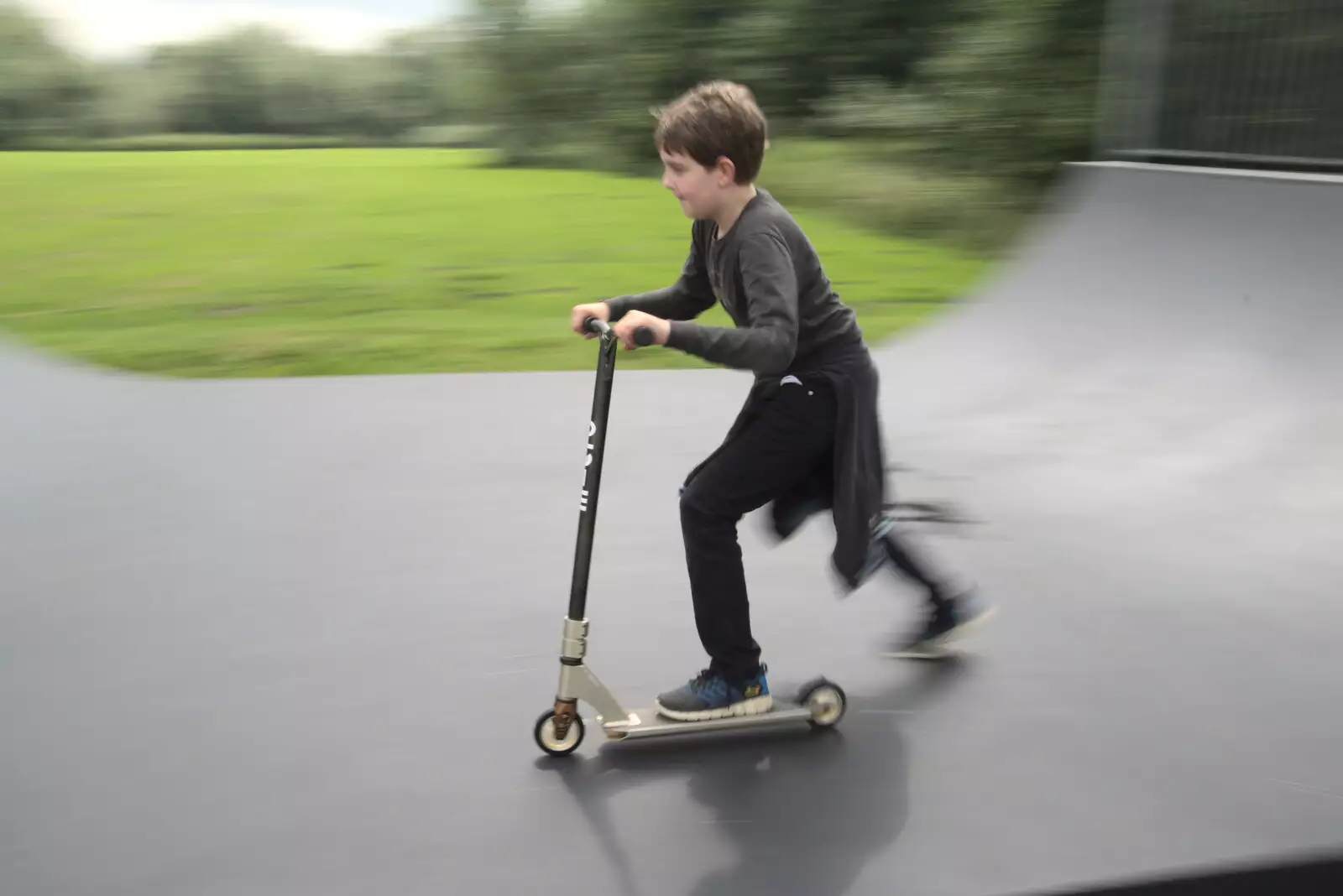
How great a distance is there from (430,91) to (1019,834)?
35.6ft

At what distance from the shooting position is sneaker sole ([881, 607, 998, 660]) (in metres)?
3.38

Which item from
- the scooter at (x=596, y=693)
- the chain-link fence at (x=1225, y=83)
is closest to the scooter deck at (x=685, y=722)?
the scooter at (x=596, y=693)

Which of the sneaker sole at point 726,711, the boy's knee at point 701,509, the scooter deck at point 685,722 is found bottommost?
the scooter deck at point 685,722

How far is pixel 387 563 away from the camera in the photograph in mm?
4012

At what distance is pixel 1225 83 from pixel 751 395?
18.7 feet

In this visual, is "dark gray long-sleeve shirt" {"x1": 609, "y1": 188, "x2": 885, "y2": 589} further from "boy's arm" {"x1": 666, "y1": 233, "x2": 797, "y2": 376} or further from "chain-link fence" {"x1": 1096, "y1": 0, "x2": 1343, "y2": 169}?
"chain-link fence" {"x1": 1096, "y1": 0, "x2": 1343, "y2": 169}

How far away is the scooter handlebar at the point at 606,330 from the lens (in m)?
2.47

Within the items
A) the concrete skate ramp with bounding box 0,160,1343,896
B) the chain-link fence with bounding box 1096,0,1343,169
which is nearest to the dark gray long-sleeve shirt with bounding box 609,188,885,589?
the concrete skate ramp with bounding box 0,160,1343,896

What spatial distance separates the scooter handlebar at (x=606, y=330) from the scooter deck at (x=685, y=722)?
2.86 ft

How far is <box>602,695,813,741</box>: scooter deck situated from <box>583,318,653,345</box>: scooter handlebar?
0.87 metres

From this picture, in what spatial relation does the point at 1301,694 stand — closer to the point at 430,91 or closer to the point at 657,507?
the point at 657,507

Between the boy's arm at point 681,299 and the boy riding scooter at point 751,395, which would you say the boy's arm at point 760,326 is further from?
the boy's arm at point 681,299

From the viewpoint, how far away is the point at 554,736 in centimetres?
281

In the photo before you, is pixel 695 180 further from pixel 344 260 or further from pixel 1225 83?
pixel 344 260
